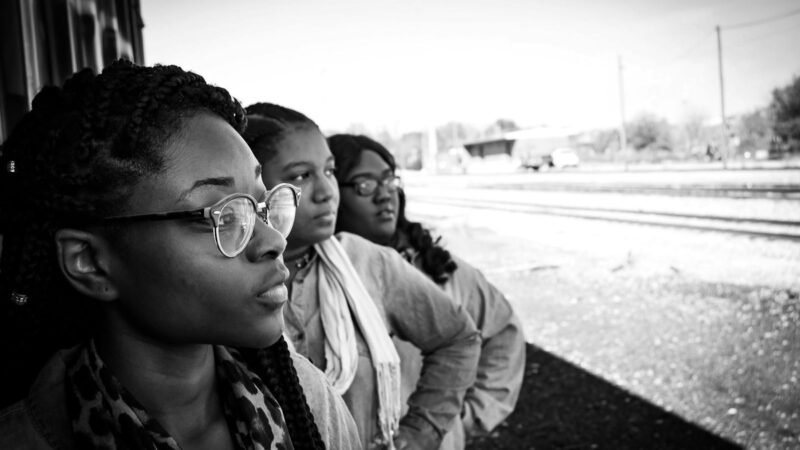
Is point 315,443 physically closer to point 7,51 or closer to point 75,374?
point 75,374

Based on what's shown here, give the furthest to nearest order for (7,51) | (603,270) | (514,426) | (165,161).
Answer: (603,270), (514,426), (7,51), (165,161)

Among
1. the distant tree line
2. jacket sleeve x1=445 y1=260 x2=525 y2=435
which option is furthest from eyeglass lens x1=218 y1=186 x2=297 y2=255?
the distant tree line

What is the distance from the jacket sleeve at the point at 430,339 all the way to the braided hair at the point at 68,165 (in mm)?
1115

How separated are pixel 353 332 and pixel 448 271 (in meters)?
1.00

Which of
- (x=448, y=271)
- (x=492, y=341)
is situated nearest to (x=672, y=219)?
(x=492, y=341)

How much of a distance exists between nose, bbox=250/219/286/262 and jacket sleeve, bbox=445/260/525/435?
1674mm

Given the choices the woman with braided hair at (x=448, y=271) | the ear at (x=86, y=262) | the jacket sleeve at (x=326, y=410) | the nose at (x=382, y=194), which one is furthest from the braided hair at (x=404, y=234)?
the ear at (x=86, y=262)

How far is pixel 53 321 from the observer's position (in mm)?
1301

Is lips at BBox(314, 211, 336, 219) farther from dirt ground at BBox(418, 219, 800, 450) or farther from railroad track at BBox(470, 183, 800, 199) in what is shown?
railroad track at BBox(470, 183, 800, 199)

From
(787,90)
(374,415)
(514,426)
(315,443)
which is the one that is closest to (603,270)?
(514,426)

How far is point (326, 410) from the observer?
4.85ft

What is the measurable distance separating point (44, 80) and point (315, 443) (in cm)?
232

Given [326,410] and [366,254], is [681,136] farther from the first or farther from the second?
[326,410]

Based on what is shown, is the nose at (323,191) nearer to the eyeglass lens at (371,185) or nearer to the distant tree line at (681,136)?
the eyeglass lens at (371,185)
